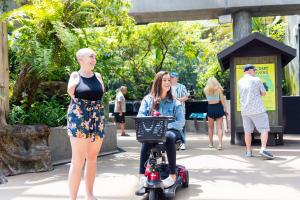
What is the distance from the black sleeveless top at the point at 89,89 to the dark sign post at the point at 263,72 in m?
6.49

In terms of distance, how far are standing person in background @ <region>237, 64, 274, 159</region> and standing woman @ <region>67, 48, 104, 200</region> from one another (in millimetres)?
4300

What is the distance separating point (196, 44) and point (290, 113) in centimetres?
863

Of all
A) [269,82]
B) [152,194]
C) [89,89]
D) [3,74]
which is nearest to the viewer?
[89,89]

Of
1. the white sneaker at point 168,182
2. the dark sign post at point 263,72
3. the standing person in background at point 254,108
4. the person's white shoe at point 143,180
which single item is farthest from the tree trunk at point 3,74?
the dark sign post at point 263,72

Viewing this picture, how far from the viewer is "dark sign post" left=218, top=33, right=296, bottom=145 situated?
11.3 metres

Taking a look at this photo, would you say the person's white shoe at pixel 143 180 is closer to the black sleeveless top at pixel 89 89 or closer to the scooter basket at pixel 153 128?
the scooter basket at pixel 153 128

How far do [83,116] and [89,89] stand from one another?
1.04ft

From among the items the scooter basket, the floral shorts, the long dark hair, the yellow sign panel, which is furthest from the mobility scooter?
the yellow sign panel

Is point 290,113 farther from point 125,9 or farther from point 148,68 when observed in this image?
point 148,68

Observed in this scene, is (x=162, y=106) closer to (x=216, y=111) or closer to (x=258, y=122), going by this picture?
(x=258, y=122)

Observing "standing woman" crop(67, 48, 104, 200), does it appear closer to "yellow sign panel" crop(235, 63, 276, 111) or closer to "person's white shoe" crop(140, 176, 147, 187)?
"person's white shoe" crop(140, 176, 147, 187)

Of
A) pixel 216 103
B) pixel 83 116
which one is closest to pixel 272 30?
pixel 216 103

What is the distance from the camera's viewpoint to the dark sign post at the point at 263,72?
37.0ft

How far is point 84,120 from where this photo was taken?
5262 millimetres
